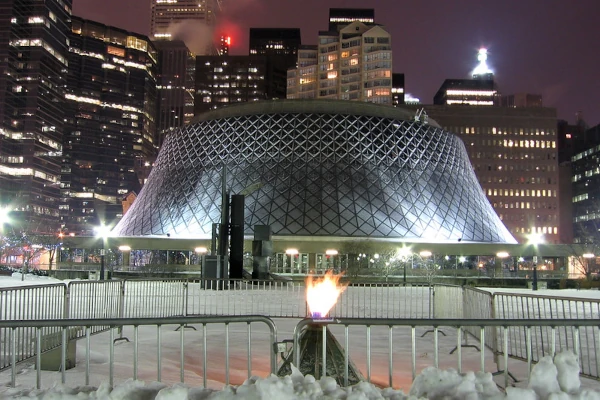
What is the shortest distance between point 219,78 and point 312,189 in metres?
140

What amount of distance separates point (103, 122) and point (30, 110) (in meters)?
36.9

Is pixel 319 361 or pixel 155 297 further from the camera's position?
pixel 155 297

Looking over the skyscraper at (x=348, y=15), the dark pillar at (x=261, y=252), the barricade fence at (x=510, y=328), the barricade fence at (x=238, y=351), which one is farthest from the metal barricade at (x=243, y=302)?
the skyscraper at (x=348, y=15)

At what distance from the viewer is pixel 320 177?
55.7m

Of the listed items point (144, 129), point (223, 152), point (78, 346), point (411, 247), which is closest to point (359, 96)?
point (223, 152)

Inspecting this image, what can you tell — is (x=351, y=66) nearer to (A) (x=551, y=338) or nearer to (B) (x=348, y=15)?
(B) (x=348, y=15)

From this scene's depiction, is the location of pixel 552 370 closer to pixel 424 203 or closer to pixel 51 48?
pixel 424 203

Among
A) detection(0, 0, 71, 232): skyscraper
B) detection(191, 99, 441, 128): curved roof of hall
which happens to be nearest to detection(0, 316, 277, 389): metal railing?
detection(191, 99, 441, 128): curved roof of hall

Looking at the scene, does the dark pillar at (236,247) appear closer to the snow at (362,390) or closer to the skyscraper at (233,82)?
the snow at (362,390)

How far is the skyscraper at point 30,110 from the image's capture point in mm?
136750

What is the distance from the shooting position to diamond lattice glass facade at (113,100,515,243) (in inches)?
2104

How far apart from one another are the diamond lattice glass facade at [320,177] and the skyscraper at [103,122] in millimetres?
101788

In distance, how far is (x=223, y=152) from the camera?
2328 inches

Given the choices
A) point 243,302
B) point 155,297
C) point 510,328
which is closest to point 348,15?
point 243,302
